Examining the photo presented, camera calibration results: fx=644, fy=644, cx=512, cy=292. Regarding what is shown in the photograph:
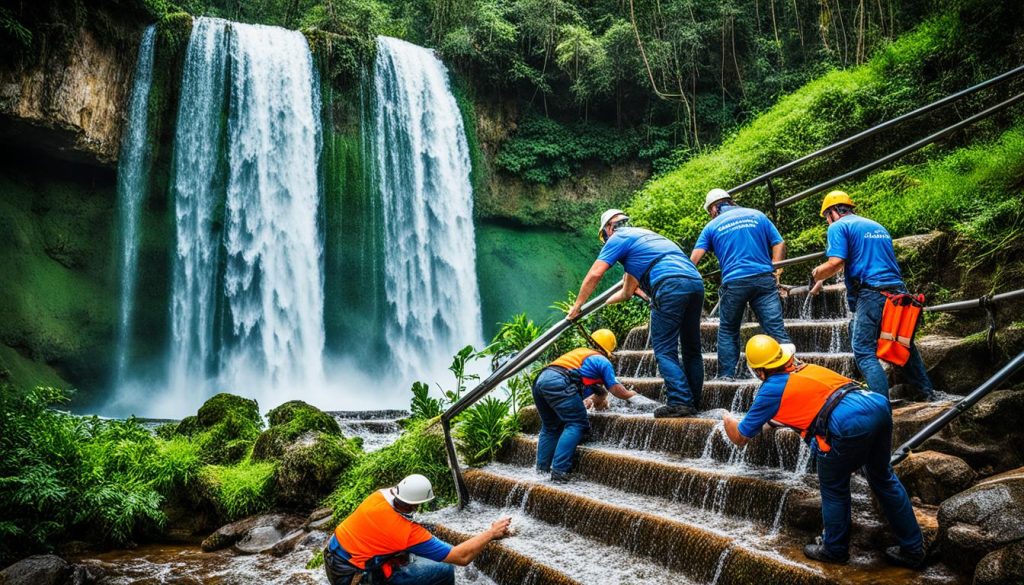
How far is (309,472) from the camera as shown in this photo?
7203 millimetres

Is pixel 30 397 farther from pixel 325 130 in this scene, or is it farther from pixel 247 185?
pixel 325 130

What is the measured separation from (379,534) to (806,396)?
7.87ft

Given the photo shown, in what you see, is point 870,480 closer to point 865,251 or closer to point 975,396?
point 975,396

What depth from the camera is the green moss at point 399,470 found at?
6312 millimetres

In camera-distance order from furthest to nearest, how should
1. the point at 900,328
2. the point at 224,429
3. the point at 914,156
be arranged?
1. the point at 914,156
2. the point at 224,429
3. the point at 900,328

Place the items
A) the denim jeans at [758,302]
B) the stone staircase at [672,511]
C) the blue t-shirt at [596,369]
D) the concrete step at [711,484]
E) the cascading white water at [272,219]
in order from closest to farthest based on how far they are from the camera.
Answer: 1. the stone staircase at [672,511]
2. the concrete step at [711,484]
3. the denim jeans at [758,302]
4. the blue t-shirt at [596,369]
5. the cascading white water at [272,219]

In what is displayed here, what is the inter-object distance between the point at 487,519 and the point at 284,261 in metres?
13.3

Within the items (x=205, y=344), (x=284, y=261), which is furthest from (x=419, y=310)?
(x=205, y=344)

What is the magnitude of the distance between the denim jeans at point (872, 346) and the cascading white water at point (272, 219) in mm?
14437

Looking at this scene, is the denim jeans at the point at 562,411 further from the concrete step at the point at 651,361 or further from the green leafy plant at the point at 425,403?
the green leafy plant at the point at 425,403

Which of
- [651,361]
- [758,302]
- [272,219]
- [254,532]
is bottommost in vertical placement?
[254,532]

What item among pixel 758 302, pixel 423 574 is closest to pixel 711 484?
pixel 758 302

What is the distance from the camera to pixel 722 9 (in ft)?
63.3

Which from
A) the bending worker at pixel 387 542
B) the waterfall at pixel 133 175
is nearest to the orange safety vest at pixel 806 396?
the bending worker at pixel 387 542
